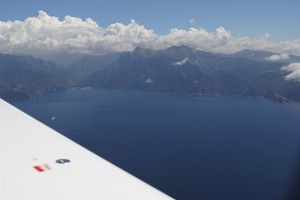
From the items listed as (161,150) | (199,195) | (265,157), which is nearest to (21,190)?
(199,195)

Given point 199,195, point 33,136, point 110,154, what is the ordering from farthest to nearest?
1. point 110,154
2. point 199,195
3. point 33,136

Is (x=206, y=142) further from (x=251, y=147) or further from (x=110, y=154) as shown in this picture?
(x=110, y=154)

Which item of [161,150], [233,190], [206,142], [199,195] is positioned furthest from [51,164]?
[206,142]

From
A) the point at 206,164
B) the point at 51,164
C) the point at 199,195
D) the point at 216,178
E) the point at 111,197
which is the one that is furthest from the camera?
the point at 206,164

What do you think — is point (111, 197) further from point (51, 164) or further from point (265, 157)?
point (265, 157)

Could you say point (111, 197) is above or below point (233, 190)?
above

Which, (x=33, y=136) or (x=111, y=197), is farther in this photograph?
(x=33, y=136)
